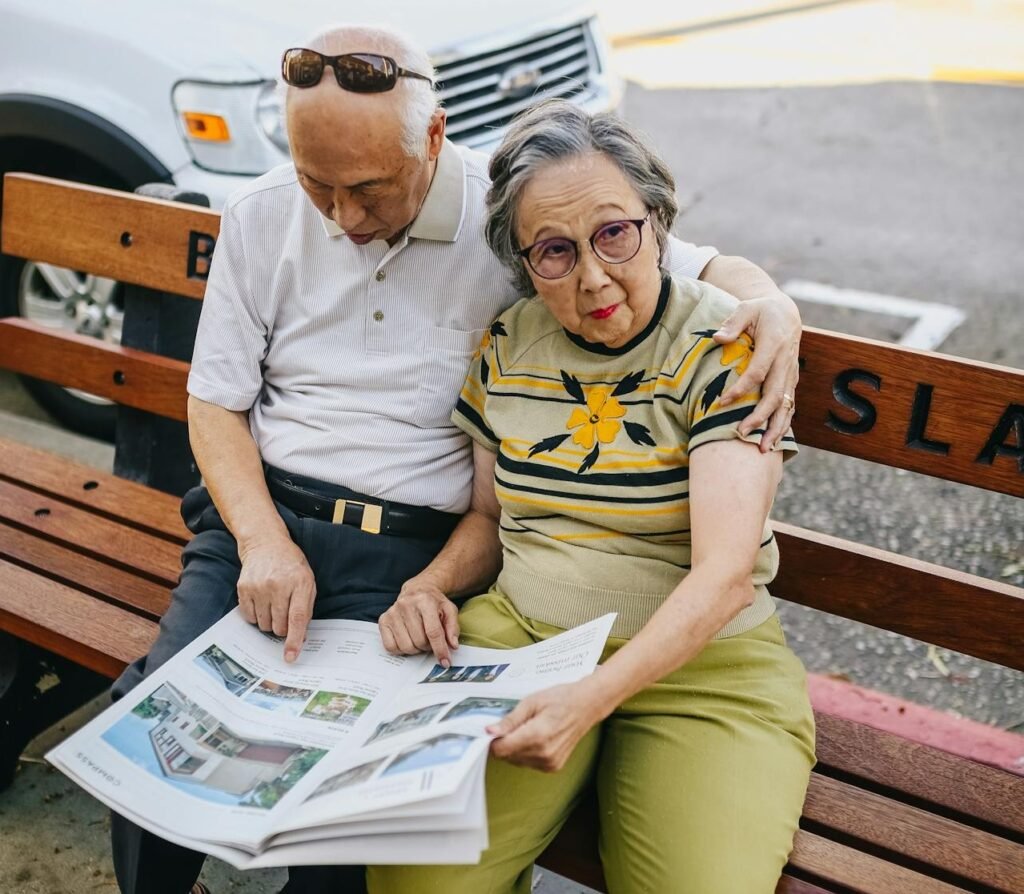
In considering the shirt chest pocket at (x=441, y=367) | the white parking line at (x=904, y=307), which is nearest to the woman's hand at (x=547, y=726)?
the shirt chest pocket at (x=441, y=367)

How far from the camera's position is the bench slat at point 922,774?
2.20m

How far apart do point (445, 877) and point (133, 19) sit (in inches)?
132

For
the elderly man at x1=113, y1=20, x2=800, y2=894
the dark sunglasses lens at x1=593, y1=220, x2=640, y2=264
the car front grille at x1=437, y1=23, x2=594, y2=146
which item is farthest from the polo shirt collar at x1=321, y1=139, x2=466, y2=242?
the car front grille at x1=437, y1=23, x2=594, y2=146

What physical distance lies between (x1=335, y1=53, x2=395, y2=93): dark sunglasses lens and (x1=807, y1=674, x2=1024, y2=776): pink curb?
1.97m

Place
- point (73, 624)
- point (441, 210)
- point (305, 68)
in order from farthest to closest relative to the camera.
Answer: point (73, 624), point (441, 210), point (305, 68)

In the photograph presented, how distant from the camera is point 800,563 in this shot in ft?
8.54

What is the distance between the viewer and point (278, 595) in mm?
2336

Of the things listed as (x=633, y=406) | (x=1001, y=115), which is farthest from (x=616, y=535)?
(x=1001, y=115)

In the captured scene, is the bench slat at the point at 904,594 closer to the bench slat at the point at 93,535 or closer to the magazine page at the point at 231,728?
the magazine page at the point at 231,728

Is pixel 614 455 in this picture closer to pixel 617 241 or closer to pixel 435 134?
pixel 617 241

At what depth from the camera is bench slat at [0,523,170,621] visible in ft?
9.14

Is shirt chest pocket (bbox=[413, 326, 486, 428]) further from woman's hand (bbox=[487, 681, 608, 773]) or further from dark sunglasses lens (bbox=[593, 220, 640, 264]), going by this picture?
woman's hand (bbox=[487, 681, 608, 773])

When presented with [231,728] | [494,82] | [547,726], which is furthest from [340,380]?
[494,82]

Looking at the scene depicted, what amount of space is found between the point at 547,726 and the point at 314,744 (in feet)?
1.45
